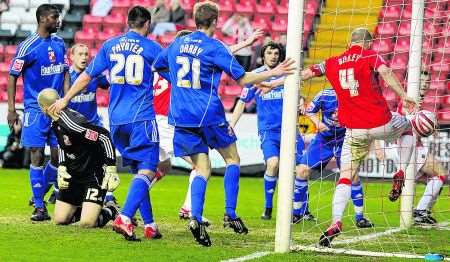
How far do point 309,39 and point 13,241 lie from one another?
13.7m

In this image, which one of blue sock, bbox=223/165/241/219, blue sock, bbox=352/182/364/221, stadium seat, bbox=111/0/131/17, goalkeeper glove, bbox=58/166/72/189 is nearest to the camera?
blue sock, bbox=223/165/241/219

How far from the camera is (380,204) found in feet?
48.0

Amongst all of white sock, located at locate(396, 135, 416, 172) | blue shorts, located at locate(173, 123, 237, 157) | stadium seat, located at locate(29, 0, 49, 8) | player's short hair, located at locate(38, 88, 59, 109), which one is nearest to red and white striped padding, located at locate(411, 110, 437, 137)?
white sock, located at locate(396, 135, 416, 172)

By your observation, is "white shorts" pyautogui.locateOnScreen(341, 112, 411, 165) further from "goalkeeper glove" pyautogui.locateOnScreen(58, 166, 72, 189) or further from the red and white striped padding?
"goalkeeper glove" pyautogui.locateOnScreen(58, 166, 72, 189)

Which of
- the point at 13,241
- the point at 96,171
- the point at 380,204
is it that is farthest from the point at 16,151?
the point at 13,241

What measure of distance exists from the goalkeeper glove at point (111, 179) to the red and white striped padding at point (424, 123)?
2.91 m

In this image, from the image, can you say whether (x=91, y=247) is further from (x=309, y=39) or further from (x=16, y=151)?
(x=309, y=39)

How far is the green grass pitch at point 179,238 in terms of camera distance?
8.24 meters

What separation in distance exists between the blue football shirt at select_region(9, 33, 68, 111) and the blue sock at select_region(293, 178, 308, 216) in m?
2.94

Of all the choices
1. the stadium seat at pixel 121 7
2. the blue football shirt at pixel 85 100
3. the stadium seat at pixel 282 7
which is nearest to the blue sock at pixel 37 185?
the blue football shirt at pixel 85 100

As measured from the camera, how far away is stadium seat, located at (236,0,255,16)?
22859mm

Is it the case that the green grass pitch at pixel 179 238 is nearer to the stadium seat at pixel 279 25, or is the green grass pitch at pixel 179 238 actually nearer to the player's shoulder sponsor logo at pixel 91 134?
the player's shoulder sponsor logo at pixel 91 134

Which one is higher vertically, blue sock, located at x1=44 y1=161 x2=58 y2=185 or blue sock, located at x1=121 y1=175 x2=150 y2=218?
blue sock, located at x1=121 y1=175 x2=150 y2=218

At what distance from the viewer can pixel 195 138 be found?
9.28 metres
